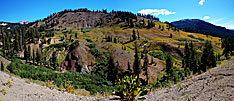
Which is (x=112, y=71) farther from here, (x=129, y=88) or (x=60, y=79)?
(x=129, y=88)

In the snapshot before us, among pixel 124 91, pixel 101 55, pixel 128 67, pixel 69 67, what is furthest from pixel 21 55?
pixel 124 91

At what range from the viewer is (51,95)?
32.4 ft

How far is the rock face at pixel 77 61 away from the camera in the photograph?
222 ft

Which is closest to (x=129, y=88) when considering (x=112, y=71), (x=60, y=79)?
(x=60, y=79)

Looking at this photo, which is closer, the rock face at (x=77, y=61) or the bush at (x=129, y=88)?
the bush at (x=129, y=88)

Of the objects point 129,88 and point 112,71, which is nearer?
point 129,88

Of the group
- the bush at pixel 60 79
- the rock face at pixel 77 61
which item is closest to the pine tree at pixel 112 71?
the bush at pixel 60 79

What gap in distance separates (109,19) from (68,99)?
18478cm

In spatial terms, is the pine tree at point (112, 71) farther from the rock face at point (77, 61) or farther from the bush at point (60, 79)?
the rock face at point (77, 61)

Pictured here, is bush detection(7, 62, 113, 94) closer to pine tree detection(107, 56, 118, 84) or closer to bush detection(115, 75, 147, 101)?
pine tree detection(107, 56, 118, 84)

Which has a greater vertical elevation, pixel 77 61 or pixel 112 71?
pixel 77 61

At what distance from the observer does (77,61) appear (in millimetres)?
69562

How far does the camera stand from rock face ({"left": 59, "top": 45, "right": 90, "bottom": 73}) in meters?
67.6

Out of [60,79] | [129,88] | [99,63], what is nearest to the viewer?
[129,88]
